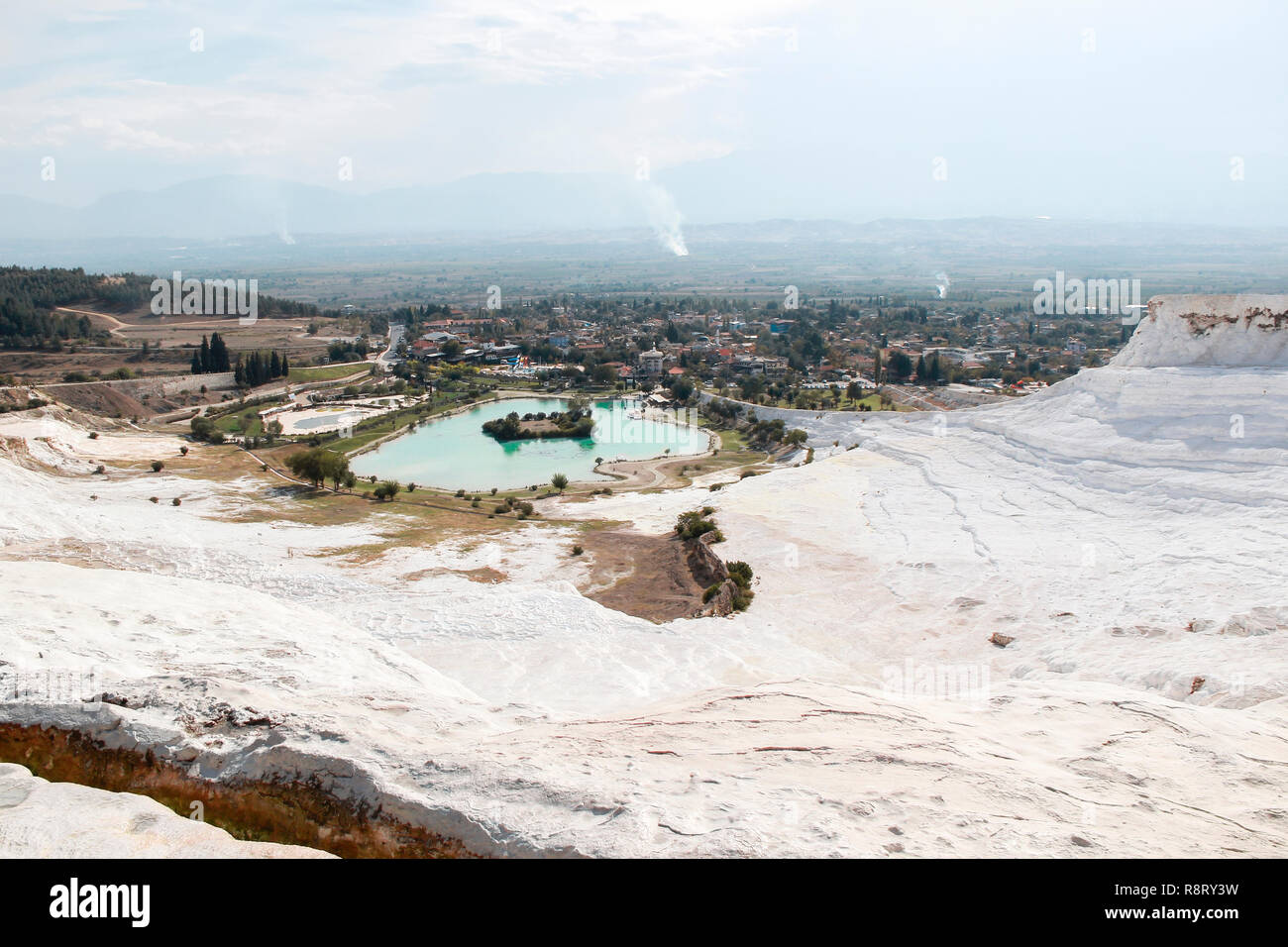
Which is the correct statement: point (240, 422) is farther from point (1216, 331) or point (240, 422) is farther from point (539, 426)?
point (1216, 331)

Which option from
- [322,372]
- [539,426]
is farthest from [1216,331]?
[322,372]

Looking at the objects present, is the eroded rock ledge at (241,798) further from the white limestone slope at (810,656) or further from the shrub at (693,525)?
the shrub at (693,525)

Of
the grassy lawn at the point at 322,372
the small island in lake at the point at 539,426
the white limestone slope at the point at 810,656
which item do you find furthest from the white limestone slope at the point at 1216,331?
the grassy lawn at the point at 322,372

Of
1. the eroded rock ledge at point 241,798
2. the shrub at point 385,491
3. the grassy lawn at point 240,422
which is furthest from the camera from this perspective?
the grassy lawn at point 240,422

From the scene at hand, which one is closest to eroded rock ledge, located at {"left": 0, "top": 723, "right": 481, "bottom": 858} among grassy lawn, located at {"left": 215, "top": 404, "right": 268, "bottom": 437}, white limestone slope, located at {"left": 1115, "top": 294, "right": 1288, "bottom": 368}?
white limestone slope, located at {"left": 1115, "top": 294, "right": 1288, "bottom": 368}

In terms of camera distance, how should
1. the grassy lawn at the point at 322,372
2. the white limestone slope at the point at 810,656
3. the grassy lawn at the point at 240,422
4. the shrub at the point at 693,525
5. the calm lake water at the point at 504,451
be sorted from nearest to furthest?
the white limestone slope at the point at 810,656
the shrub at the point at 693,525
the calm lake water at the point at 504,451
the grassy lawn at the point at 240,422
the grassy lawn at the point at 322,372

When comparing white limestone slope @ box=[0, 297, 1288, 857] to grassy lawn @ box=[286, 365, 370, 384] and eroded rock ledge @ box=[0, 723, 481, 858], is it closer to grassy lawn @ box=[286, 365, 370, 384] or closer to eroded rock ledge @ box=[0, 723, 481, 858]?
eroded rock ledge @ box=[0, 723, 481, 858]
